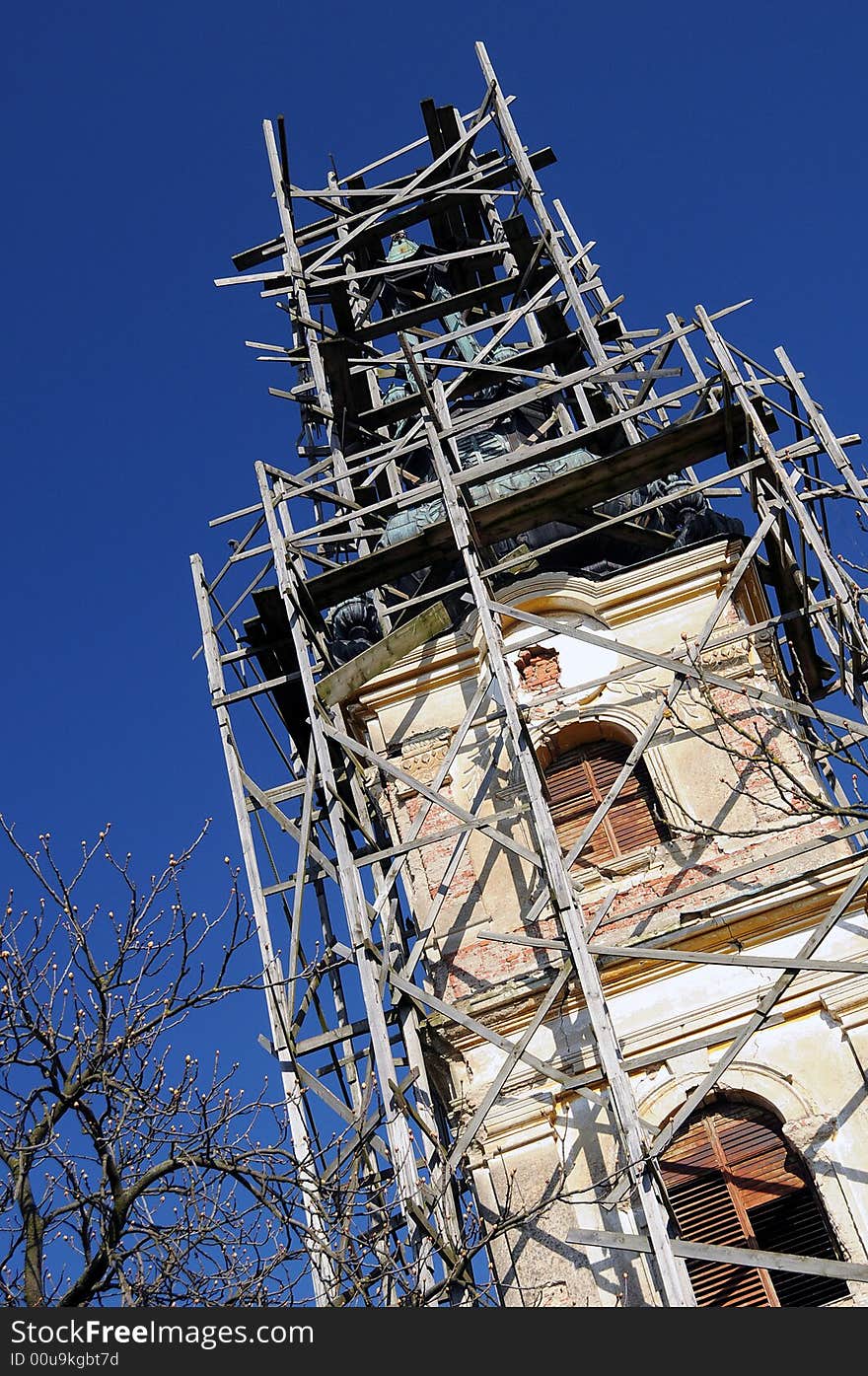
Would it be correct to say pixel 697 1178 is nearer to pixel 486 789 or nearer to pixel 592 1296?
pixel 592 1296

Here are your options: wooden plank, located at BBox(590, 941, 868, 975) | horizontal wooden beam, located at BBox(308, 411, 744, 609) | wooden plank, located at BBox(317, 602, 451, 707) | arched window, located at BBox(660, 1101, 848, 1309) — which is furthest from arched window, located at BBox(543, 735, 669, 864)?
wooden plank, located at BBox(590, 941, 868, 975)

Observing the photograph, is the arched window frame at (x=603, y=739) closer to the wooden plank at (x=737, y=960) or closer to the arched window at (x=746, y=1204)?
the arched window at (x=746, y=1204)

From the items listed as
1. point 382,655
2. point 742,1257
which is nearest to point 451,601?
point 382,655

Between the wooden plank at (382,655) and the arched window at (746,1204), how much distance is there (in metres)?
4.88

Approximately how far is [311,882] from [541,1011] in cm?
326

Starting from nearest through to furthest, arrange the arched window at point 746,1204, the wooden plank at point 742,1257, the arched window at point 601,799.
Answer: the wooden plank at point 742,1257 → the arched window at point 746,1204 → the arched window at point 601,799

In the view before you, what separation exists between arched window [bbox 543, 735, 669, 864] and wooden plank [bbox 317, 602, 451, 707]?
5.72 feet

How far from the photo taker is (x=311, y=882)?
14570mm

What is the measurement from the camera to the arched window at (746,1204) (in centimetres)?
1196

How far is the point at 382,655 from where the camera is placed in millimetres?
15688

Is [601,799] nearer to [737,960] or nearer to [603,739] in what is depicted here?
[603,739]

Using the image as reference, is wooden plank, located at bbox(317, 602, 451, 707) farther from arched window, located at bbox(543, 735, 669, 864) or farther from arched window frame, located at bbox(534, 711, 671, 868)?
arched window, located at bbox(543, 735, 669, 864)

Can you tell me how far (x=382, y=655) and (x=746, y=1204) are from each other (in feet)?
19.5

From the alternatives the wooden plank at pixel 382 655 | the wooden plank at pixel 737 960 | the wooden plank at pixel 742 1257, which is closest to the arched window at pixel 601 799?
the wooden plank at pixel 382 655
